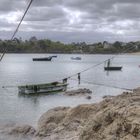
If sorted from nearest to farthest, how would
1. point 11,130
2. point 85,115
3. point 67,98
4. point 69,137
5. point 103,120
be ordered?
point 103,120 → point 69,137 → point 85,115 → point 11,130 → point 67,98

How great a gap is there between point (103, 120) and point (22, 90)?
43.2m

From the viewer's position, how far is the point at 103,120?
9406 mm

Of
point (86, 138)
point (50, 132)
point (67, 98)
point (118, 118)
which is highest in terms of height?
point (118, 118)

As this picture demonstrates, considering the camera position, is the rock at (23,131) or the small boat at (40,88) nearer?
the rock at (23,131)

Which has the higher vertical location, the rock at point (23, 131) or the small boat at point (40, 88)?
the rock at point (23, 131)

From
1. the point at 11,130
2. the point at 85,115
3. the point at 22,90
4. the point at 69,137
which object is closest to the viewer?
the point at 69,137

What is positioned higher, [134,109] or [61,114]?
[134,109]

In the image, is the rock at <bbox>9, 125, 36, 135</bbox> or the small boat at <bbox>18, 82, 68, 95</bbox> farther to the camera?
the small boat at <bbox>18, 82, 68, 95</bbox>

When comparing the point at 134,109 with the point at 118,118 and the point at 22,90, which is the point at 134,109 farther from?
the point at 22,90

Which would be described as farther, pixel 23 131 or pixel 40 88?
pixel 40 88

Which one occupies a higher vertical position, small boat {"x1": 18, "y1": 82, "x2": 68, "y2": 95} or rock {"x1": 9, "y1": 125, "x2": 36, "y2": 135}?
rock {"x1": 9, "y1": 125, "x2": 36, "y2": 135}

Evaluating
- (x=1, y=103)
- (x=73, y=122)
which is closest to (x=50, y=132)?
(x=73, y=122)

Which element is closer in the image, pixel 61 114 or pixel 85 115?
pixel 85 115

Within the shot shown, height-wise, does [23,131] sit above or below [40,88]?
above
